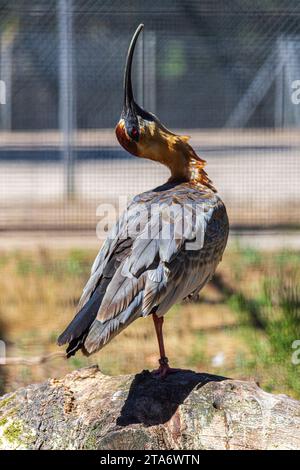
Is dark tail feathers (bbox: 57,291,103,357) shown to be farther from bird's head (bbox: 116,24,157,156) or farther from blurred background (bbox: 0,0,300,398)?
blurred background (bbox: 0,0,300,398)

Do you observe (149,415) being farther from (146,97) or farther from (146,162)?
(146,162)

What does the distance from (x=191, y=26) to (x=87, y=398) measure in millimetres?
2868

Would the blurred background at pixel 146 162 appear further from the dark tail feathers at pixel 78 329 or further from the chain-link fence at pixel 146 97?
the dark tail feathers at pixel 78 329

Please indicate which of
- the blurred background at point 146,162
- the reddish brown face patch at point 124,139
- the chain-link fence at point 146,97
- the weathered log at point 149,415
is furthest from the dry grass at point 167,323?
the weathered log at point 149,415

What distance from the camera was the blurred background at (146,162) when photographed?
5016 mm

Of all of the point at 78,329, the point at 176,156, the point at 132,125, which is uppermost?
the point at 132,125

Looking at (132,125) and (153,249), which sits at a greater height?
(132,125)

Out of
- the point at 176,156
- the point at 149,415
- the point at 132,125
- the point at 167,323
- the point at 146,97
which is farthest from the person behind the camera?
the point at 146,97

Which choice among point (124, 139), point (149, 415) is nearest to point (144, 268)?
point (149, 415)

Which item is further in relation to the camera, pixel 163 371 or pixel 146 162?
pixel 146 162

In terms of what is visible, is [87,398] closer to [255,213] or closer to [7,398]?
[7,398]

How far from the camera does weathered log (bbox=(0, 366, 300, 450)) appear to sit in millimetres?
2822

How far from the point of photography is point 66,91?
17.9 ft

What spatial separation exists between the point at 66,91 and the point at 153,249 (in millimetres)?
2441
